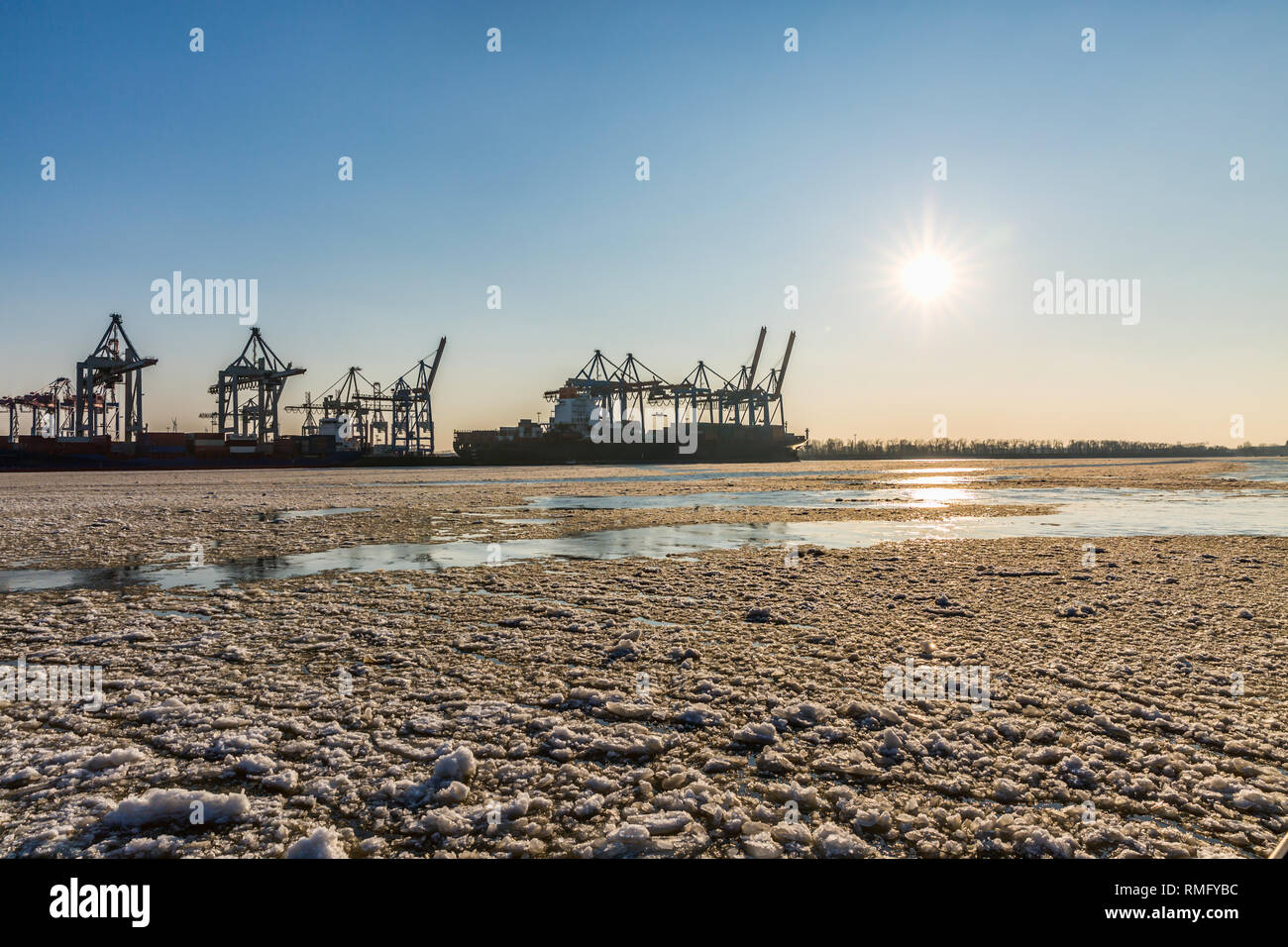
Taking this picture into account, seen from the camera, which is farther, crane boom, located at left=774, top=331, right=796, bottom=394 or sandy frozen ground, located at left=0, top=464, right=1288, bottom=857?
crane boom, located at left=774, top=331, right=796, bottom=394

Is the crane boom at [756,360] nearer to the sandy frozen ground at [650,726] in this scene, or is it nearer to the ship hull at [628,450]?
the ship hull at [628,450]

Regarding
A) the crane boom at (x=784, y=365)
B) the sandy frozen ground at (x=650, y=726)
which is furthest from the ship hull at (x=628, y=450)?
the sandy frozen ground at (x=650, y=726)

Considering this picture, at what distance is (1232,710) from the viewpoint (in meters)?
3.84

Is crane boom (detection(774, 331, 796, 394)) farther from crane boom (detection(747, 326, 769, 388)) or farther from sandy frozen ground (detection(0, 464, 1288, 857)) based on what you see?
sandy frozen ground (detection(0, 464, 1288, 857))

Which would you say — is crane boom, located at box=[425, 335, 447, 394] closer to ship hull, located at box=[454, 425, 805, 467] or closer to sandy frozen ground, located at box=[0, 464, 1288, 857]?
ship hull, located at box=[454, 425, 805, 467]

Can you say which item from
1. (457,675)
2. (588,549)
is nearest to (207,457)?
(588,549)

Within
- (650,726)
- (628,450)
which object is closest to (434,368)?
(628,450)

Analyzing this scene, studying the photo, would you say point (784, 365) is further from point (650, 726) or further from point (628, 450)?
point (650, 726)

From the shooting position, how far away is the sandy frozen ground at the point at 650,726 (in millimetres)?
2639

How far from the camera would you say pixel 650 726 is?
381 cm

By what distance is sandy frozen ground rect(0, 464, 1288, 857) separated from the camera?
2639 mm

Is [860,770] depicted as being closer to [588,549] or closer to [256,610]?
[256,610]

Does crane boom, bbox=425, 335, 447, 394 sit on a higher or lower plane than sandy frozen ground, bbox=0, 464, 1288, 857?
higher

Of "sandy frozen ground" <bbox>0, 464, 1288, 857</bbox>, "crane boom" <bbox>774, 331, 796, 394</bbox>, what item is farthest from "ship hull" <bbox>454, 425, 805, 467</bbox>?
"sandy frozen ground" <bbox>0, 464, 1288, 857</bbox>
